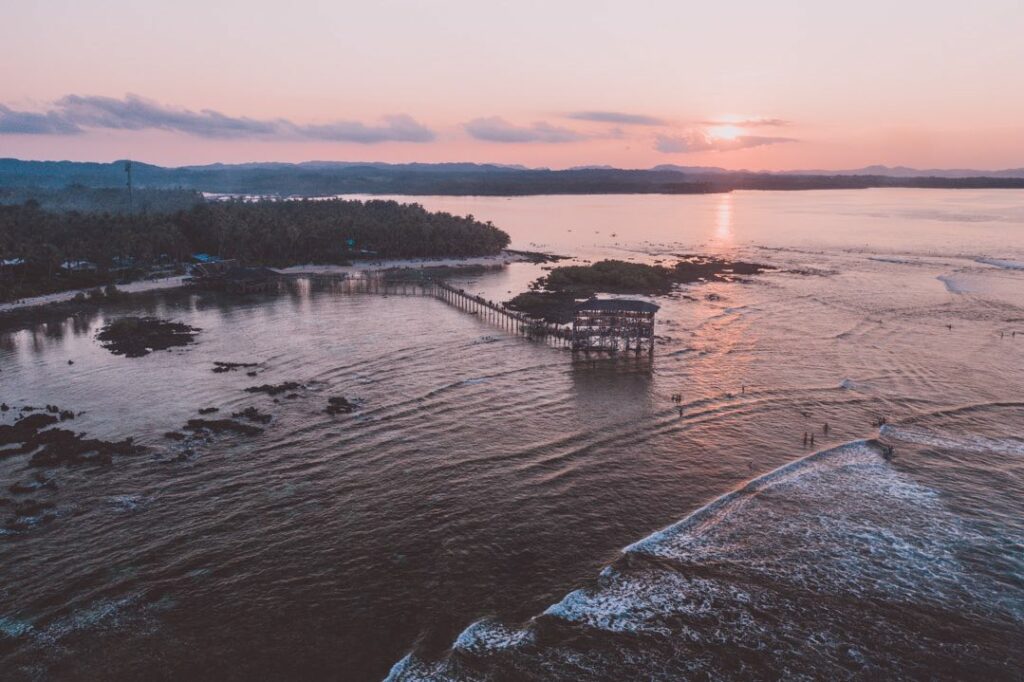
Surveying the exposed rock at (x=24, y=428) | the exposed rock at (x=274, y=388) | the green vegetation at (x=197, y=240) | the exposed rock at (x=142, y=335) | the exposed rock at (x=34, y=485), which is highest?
the green vegetation at (x=197, y=240)

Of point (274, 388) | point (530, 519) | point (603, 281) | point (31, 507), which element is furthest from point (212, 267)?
point (530, 519)

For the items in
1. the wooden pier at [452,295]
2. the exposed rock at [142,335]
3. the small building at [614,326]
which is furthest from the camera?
the wooden pier at [452,295]

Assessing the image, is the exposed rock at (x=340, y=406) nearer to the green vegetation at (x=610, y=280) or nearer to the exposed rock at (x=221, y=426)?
the exposed rock at (x=221, y=426)

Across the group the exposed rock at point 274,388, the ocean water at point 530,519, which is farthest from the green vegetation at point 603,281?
the exposed rock at point 274,388

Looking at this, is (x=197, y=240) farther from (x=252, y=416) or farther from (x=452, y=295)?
(x=252, y=416)

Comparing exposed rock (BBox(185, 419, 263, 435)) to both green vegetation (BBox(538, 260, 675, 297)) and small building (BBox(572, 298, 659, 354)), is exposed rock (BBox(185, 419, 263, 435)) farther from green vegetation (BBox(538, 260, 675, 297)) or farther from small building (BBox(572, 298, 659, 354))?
green vegetation (BBox(538, 260, 675, 297))
